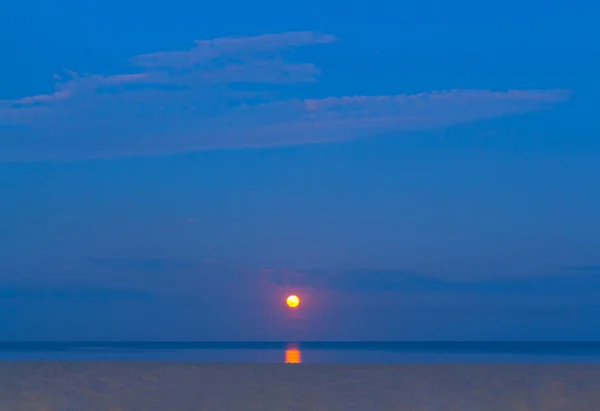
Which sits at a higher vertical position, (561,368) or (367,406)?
(561,368)

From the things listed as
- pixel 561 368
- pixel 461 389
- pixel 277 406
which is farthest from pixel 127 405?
pixel 561 368

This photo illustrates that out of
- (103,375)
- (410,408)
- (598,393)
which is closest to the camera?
(410,408)

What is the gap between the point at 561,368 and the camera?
2205cm

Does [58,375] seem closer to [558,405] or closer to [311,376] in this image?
[311,376]

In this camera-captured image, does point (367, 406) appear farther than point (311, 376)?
No

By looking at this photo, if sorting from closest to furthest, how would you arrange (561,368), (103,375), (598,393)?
(598,393)
(103,375)
(561,368)

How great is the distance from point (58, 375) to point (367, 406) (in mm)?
7200

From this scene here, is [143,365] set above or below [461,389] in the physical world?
above

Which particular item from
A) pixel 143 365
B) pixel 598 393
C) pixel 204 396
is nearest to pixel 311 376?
pixel 204 396

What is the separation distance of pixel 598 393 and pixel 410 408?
3885 mm

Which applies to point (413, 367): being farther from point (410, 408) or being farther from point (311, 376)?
point (410, 408)

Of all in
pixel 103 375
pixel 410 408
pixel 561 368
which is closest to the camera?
pixel 410 408

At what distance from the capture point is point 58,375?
20.5 m

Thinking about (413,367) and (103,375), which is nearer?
(103,375)
